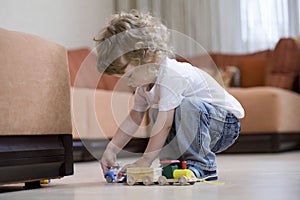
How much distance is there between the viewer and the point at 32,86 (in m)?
1.58

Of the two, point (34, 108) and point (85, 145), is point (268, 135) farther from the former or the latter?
point (34, 108)

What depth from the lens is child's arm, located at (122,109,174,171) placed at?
5.45 feet

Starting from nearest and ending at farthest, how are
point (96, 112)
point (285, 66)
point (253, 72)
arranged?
1. point (96, 112)
2. point (285, 66)
3. point (253, 72)

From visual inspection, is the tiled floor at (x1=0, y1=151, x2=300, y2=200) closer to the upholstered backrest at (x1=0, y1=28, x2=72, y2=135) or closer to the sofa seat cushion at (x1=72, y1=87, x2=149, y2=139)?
the upholstered backrest at (x1=0, y1=28, x2=72, y2=135)

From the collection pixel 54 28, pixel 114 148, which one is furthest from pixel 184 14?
pixel 114 148

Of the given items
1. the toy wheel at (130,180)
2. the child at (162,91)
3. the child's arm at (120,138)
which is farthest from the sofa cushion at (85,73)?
the toy wheel at (130,180)

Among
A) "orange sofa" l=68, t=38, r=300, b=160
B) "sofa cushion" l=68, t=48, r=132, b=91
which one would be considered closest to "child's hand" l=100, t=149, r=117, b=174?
"orange sofa" l=68, t=38, r=300, b=160

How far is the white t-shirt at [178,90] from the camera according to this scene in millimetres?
1671

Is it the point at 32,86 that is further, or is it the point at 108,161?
the point at 108,161

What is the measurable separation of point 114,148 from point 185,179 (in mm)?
321

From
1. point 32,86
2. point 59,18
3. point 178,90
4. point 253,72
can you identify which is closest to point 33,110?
point 32,86

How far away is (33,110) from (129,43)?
1.13 feet

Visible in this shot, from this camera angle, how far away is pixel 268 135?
3.82 m

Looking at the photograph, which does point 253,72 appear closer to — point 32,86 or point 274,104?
point 274,104
